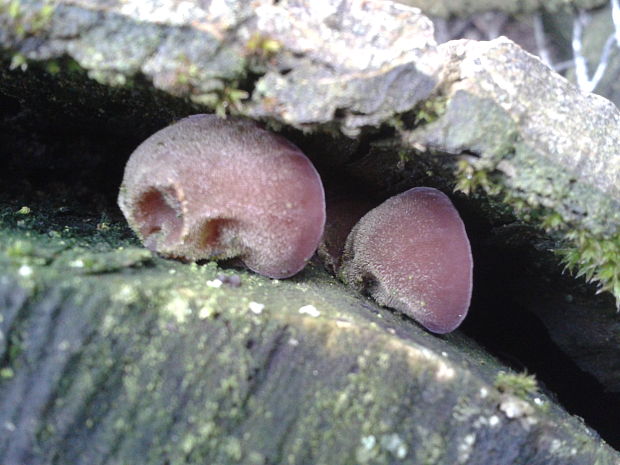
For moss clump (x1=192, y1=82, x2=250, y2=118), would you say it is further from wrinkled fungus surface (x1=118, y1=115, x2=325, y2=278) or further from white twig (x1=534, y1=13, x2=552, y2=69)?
white twig (x1=534, y1=13, x2=552, y2=69)

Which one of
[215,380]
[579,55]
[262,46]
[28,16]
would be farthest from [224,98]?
[579,55]

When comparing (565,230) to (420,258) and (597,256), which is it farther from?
(420,258)

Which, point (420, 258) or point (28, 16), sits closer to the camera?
point (28, 16)

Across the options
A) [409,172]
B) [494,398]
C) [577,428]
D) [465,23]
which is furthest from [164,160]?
[465,23]

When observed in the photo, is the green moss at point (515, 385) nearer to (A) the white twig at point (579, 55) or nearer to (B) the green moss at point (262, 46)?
(B) the green moss at point (262, 46)

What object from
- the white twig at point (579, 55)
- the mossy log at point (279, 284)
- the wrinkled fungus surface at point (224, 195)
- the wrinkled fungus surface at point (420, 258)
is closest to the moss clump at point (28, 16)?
the mossy log at point (279, 284)

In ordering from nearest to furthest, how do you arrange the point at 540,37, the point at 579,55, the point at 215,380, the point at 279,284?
the point at 215,380 < the point at 279,284 < the point at 579,55 < the point at 540,37

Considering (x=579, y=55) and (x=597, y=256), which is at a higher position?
(x=597, y=256)

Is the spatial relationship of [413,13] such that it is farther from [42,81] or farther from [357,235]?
[42,81]

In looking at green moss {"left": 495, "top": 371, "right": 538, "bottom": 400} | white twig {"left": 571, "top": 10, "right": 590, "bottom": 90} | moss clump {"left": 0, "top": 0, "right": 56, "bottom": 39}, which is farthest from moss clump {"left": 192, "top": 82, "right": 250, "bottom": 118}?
white twig {"left": 571, "top": 10, "right": 590, "bottom": 90}
